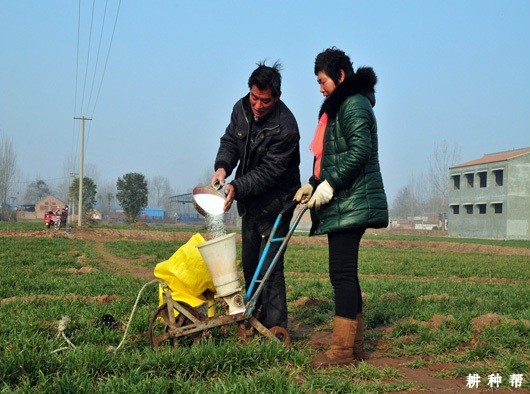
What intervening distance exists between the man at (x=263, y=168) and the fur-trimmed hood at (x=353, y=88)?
53 centimetres

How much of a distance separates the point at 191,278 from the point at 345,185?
1297mm

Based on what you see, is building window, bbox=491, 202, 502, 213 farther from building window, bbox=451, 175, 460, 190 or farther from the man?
the man

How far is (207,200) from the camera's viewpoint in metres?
4.20

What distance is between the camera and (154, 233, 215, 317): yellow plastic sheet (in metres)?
4.49

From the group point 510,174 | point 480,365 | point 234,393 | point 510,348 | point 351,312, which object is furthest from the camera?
point 510,174

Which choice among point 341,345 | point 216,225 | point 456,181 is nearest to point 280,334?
point 341,345

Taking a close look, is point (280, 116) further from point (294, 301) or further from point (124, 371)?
point (294, 301)

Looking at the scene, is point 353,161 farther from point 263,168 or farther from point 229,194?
point 229,194

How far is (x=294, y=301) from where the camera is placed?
24.6ft

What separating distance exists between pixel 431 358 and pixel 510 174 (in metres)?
62.0

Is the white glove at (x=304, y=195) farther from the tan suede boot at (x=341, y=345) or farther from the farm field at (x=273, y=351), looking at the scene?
the farm field at (x=273, y=351)

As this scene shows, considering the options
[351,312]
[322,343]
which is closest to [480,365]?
[351,312]

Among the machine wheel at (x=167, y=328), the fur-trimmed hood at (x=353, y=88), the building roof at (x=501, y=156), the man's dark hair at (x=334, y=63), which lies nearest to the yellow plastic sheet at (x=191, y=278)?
the machine wheel at (x=167, y=328)

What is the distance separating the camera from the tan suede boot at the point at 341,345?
160 inches
